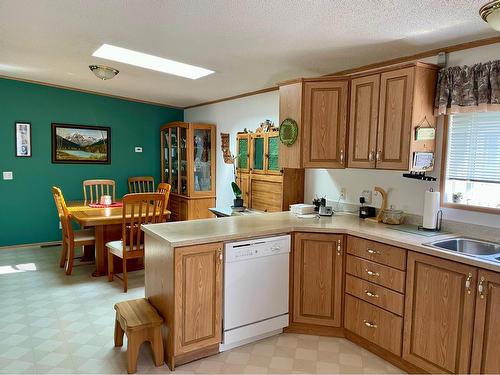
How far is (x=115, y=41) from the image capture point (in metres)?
2.89

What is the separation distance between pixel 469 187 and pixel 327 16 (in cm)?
161

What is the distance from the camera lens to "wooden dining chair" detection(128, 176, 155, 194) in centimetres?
598

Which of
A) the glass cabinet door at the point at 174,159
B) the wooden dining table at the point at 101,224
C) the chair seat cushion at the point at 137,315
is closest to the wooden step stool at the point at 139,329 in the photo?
the chair seat cushion at the point at 137,315

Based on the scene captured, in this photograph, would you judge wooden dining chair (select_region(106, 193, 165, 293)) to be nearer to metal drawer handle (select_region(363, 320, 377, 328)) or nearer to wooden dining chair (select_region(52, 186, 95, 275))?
wooden dining chair (select_region(52, 186, 95, 275))

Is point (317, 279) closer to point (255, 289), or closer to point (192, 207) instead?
point (255, 289)

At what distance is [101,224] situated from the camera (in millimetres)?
3834

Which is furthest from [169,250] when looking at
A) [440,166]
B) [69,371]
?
[440,166]

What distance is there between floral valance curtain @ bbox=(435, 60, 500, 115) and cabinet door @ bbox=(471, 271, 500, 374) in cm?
116

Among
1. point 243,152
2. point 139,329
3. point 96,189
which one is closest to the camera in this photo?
point 139,329

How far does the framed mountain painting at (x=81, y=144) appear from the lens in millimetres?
5367

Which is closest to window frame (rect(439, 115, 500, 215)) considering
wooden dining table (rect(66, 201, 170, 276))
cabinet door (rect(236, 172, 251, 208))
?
cabinet door (rect(236, 172, 251, 208))

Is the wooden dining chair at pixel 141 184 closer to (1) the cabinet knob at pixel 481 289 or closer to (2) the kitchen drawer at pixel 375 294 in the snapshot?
(2) the kitchen drawer at pixel 375 294

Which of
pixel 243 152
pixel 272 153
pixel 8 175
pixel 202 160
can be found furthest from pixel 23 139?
pixel 272 153

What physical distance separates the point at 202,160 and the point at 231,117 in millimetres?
903
